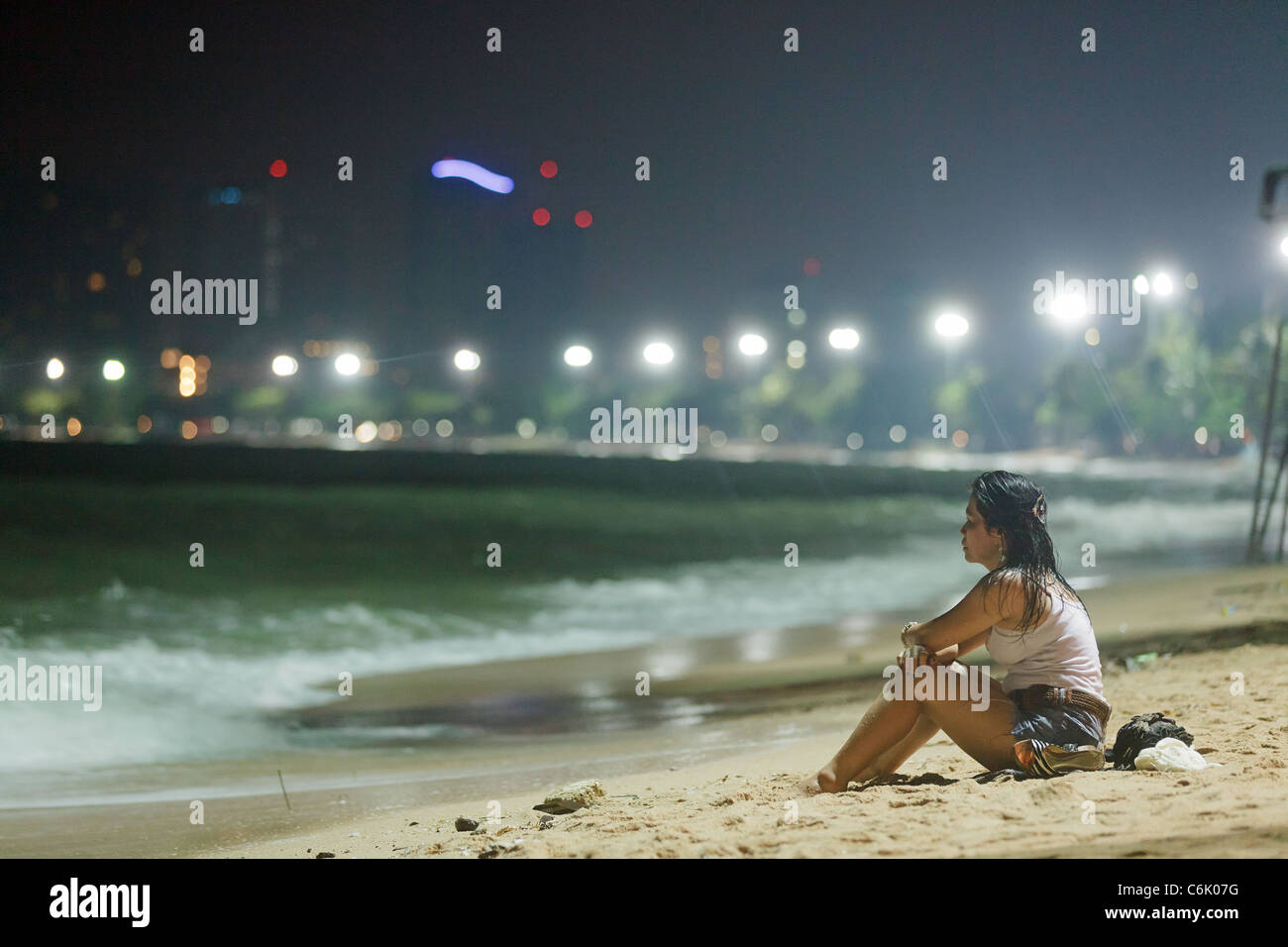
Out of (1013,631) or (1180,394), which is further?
(1180,394)

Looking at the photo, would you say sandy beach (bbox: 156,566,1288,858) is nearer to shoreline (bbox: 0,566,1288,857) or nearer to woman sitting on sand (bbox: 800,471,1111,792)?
shoreline (bbox: 0,566,1288,857)

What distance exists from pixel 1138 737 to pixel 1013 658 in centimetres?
91

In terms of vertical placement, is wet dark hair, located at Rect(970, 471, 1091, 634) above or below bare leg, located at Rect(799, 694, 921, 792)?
above

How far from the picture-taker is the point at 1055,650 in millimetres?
5035

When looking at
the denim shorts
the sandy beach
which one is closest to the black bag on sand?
the sandy beach

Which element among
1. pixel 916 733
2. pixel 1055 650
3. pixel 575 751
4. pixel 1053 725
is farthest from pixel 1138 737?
pixel 575 751

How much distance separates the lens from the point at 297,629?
1958 cm

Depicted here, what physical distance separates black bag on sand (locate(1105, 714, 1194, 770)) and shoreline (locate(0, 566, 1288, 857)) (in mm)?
867

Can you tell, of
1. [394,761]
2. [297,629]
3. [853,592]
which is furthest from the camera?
[853,592]

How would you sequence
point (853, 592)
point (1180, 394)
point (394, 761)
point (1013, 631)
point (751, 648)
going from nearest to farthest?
1. point (1013, 631)
2. point (394, 761)
3. point (751, 648)
4. point (853, 592)
5. point (1180, 394)

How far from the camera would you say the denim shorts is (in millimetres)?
5121
